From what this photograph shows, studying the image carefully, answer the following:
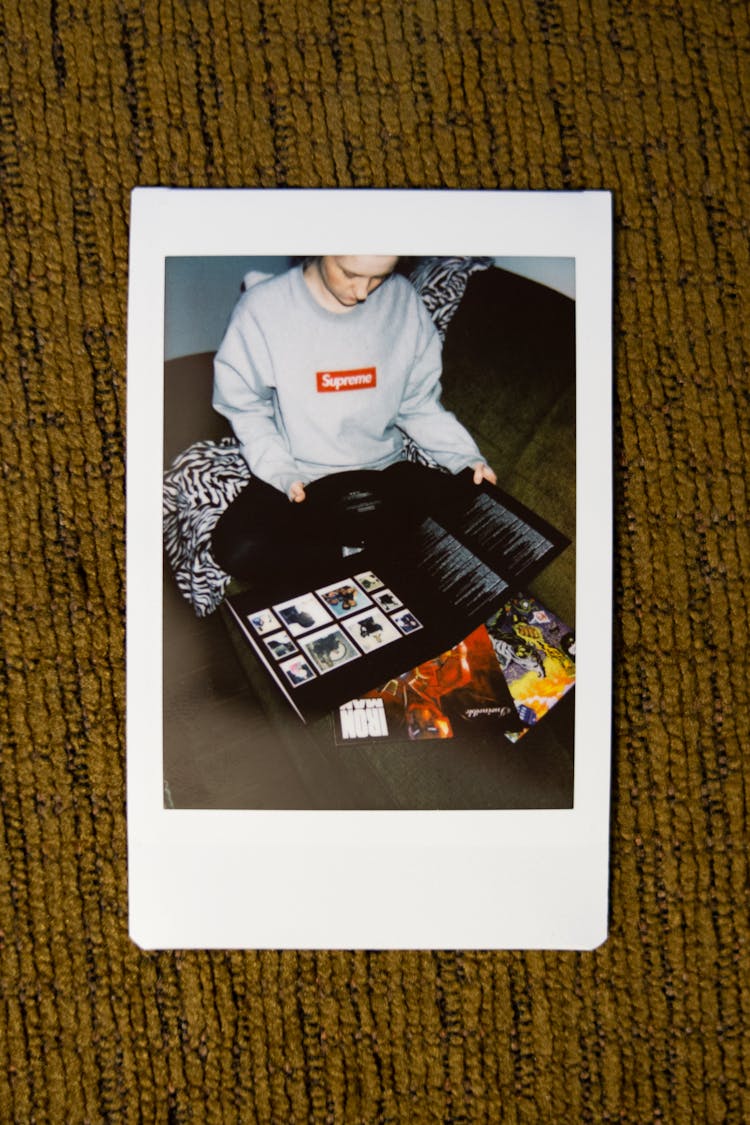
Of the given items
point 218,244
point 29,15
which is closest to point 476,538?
point 218,244

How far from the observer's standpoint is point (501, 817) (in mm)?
298

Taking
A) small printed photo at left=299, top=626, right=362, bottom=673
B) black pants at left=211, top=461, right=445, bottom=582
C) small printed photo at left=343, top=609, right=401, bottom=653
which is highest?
black pants at left=211, top=461, right=445, bottom=582

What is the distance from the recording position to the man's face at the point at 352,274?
0.98ft

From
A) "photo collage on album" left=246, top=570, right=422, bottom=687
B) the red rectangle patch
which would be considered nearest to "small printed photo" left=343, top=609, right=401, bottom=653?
"photo collage on album" left=246, top=570, right=422, bottom=687

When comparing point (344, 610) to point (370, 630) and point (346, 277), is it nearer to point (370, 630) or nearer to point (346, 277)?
point (370, 630)

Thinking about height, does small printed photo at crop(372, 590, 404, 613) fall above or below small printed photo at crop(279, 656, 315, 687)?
above

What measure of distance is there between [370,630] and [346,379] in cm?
12

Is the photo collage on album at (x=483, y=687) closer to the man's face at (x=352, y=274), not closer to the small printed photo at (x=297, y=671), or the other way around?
the small printed photo at (x=297, y=671)

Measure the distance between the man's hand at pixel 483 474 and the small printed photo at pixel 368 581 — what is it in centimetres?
6

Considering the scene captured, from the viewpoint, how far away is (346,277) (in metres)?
0.30

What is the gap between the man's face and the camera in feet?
0.98

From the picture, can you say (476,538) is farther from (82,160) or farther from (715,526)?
(82,160)

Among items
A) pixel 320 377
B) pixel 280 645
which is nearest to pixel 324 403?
pixel 320 377

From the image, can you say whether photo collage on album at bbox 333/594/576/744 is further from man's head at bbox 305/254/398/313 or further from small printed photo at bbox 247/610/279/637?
man's head at bbox 305/254/398/313
